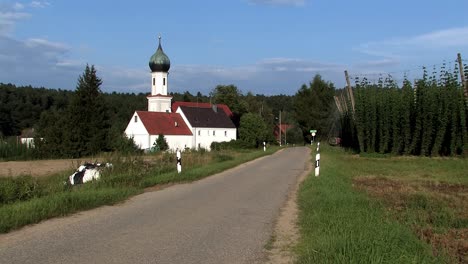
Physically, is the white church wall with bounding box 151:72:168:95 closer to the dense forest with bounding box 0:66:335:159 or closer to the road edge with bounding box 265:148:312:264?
the dense forest with bounding box 0:66:335:159

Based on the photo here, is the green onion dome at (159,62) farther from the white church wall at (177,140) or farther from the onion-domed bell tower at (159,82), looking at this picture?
the white church wall at (177,140)

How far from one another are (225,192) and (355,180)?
6282 mm

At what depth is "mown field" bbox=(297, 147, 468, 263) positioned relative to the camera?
6363mm

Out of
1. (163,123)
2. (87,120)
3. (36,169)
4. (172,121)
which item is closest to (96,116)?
(87,120)

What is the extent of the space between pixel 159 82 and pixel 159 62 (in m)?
3.80

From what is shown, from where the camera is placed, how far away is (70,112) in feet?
192

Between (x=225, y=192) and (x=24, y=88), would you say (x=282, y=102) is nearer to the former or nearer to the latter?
(x=24, y=88)

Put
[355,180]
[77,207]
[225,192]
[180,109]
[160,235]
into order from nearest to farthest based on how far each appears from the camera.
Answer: [160,235] < [77,207] < [225,192] < [355,180] < [180,109]

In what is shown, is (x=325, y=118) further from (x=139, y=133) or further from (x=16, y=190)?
(x=16, y=190)

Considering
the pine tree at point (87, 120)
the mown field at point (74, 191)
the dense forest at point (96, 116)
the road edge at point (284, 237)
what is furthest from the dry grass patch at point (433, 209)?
the pine tree at point (87, 120)

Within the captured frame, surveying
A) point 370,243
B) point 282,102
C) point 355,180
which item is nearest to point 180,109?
point 355,180

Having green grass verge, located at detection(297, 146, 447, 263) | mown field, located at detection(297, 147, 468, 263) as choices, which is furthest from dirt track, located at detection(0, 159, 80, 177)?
green grass verge, located at detection(297, 146, 447, 263)

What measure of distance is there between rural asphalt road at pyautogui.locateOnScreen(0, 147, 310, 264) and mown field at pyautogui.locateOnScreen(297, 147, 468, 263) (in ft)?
2.91

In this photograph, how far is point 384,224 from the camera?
27.1ft
